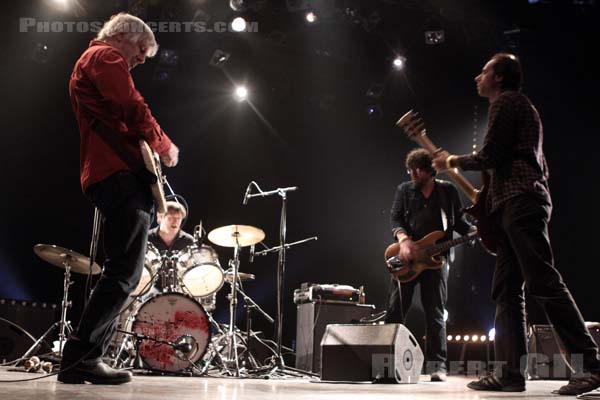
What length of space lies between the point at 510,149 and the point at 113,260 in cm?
201

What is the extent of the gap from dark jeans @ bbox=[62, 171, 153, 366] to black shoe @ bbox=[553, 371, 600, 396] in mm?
2043

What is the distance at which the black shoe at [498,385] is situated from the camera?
2.87 m

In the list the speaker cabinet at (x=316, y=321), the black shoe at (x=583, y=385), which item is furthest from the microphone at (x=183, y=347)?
the black shoe at (x=583, y=385)

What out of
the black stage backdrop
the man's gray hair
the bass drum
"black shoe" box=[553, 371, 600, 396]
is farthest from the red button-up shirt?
the black stage backdrop

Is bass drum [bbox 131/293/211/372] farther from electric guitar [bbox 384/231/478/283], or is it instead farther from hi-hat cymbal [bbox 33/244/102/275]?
electric guitar [bbox 384/231/478/283]

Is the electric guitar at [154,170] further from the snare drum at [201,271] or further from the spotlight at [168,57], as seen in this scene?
the spotlight at [168,57]

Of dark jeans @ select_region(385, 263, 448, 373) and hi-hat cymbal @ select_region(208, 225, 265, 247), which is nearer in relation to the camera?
dark jeans @ select_region(385, 263, 448, 373)

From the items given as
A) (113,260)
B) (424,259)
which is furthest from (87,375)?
(424,259)

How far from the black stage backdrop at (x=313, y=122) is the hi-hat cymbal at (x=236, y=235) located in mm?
2617

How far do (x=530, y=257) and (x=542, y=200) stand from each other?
31 centimetres

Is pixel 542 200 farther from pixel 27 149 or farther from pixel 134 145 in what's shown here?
pixel 27 149

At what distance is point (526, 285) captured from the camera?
9.01 ft

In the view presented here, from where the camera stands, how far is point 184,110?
28.6 ft

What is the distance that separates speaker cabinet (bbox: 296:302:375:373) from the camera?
19.1 ft
